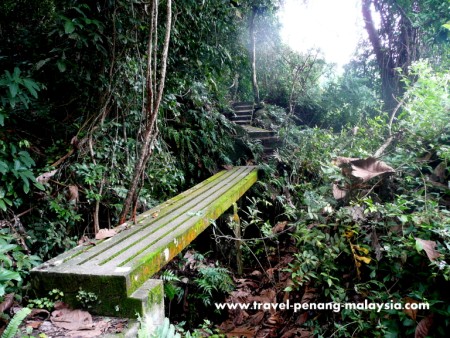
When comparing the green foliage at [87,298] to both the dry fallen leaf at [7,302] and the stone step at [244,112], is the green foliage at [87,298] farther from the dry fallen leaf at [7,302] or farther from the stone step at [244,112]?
the stone step at [244,112]

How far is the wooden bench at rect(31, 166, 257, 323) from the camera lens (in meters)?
1.43

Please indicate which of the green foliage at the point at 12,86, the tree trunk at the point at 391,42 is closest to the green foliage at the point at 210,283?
the green foliage at the point at 12,86

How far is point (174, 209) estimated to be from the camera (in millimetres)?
2846

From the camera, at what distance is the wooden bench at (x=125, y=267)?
1426 mm

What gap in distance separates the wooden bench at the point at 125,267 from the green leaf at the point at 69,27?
159 centimetres

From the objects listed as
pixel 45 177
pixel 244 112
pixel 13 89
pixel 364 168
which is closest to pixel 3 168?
pixel 45 177

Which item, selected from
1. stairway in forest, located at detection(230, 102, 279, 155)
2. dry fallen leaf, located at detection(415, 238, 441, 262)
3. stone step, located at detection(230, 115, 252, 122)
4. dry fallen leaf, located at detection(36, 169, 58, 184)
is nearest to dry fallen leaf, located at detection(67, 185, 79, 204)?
dry fallen leaf, located at detection(36, 169, 58, 184)

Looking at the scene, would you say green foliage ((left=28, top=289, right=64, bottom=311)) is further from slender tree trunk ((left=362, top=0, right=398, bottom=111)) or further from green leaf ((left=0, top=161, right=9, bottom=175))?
slender tree trunk ((left=362, top=0, right=398, bottom=111))

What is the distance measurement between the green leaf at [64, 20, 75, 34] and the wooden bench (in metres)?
1.59

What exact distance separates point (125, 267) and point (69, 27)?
1940mm

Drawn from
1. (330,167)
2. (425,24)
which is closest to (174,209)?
(330,167)

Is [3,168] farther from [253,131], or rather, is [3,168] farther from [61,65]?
[253,131]

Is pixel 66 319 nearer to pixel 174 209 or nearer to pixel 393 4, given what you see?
pixel 174 209

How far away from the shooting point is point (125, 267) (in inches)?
60.2
